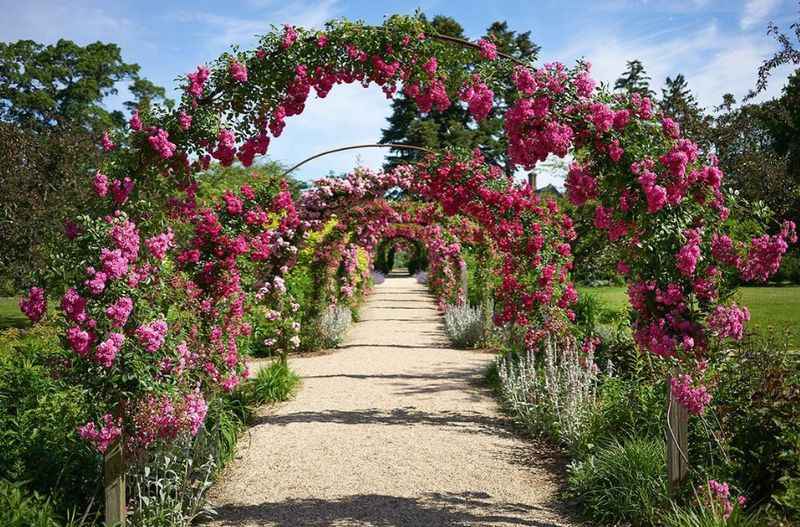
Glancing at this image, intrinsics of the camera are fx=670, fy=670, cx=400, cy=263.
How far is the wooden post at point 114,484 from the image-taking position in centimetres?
373

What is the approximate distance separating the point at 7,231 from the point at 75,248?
9036 millimetres

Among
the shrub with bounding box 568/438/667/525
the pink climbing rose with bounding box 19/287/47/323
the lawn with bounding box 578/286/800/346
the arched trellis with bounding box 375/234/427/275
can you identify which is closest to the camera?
the pink climbing rose with bounding box 19/287/47/323

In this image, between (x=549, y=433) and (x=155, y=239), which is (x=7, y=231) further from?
(x=549, y=433)

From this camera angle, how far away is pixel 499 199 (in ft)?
26.9

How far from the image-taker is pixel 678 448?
3.88 m

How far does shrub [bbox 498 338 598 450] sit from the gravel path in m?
0.24

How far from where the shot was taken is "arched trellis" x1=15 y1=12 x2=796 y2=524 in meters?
3.68

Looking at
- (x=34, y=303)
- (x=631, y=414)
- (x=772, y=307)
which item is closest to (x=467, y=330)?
(x=631, y=414)

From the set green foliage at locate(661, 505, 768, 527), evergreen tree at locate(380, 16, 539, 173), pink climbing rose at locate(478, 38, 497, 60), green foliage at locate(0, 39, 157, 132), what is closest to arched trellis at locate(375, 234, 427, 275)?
evergreen tree at locate(380, 16, 539, 173)

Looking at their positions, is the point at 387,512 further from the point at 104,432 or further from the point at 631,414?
the point at 631,414

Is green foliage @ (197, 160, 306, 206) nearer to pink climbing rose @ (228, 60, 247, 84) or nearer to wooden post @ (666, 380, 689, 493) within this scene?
pink climbing rose @ (228, 60, 247, 84)

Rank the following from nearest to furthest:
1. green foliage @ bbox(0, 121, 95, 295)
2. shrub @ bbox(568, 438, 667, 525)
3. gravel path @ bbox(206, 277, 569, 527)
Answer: shrub @ bbox(568, 438, 667, 525)
gravel path @ bbox(206, 277, 569, 527)
green foliage @ bbox(0, 121, 95, 295)

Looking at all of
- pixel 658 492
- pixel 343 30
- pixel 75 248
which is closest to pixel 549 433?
pixel 658 492

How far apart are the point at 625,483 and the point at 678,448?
49cm
